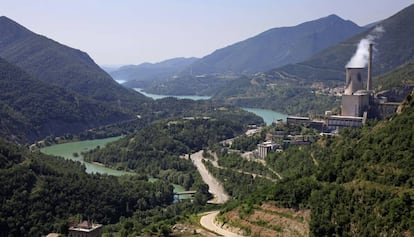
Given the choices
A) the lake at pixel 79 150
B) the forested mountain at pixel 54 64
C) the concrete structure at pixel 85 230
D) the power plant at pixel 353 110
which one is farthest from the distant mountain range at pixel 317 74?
the concrete structure at pixel 85 230

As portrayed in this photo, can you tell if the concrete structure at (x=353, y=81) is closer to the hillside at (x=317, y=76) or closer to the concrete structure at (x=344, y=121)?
the concrete structure at (x=344, y=121)

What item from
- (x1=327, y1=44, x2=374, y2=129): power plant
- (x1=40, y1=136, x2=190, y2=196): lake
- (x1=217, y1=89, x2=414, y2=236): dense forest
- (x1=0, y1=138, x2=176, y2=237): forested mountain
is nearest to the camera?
(x1=217, y1=89, x2=414, y2=236): dense forest

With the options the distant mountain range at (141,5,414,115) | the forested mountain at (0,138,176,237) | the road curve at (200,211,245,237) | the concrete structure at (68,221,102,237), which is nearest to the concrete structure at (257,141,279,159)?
the forested mountain at (0,138,176,237)

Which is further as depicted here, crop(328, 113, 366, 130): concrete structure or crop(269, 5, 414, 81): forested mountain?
crop(269, 5, 414, 81): forested mountain

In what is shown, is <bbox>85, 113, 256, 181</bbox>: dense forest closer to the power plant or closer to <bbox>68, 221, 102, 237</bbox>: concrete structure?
the power plant

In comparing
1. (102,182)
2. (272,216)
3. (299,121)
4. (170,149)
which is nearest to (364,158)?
(272,216)
